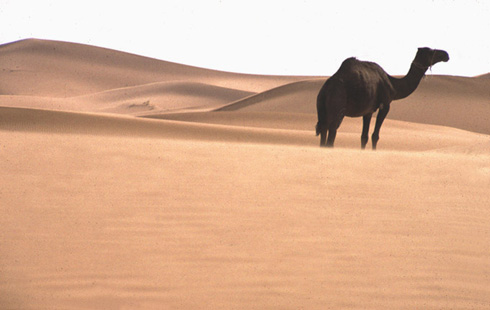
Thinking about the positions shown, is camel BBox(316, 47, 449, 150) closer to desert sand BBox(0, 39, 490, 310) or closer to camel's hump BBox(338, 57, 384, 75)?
camel's hump BBox(338, 57, 384, 75)

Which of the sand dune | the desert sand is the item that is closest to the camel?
the desert sand

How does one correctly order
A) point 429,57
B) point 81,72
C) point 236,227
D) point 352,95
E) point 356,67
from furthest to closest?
point 81,72 < point 429,57 < point 356,67 < point 352,95 < point 236,227

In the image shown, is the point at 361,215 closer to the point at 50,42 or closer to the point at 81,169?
the point at 81,169

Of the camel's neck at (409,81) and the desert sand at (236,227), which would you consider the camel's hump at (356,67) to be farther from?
the desert sand at (236,227)

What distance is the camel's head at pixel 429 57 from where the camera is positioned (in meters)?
12.9

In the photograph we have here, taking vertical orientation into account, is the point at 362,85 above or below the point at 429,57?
below

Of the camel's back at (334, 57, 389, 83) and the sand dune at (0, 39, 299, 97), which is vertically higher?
the sand dune at (0, 39, 299, 97)

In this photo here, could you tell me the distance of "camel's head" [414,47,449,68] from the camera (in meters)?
12.9

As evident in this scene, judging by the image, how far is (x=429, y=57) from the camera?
1300 centimetres

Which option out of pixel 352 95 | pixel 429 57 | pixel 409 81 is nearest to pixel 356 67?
pixel 352 95

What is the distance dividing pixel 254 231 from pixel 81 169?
3.50 meters

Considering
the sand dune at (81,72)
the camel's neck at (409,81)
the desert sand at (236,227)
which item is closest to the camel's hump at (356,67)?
the camel's neck at (409,81)

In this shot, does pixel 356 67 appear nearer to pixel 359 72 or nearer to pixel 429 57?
pixel 359 72

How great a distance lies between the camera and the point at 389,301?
3633 millimetres
